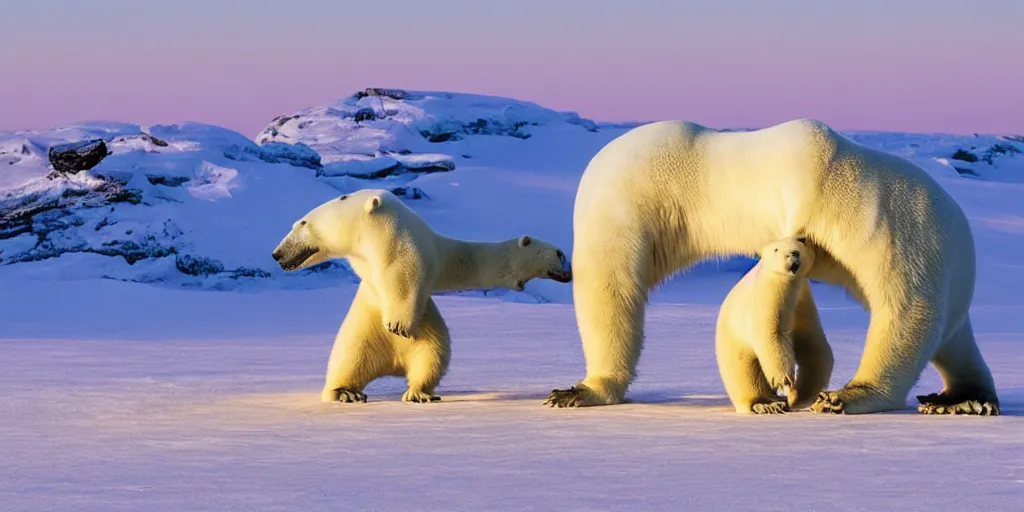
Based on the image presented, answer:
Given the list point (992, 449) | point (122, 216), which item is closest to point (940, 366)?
point (992, 449)

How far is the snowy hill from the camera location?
14633mm

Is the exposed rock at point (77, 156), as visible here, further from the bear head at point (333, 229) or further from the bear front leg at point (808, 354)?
the bear front leg at point (808, 354)

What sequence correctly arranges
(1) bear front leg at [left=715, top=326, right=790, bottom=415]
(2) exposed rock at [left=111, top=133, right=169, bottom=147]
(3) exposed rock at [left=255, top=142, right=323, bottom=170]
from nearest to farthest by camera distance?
(1) bear front leg at [left=715, top=326, right=790, bottom=415] → (2) exposed rock at [left=111, top=133, right=169, bottom=147] → (3) exposed rock at [left=255, top=142, right=323, bottom=170]

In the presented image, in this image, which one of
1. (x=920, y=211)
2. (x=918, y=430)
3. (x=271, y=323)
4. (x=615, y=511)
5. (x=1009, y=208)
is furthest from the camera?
(x=1009, y=208)

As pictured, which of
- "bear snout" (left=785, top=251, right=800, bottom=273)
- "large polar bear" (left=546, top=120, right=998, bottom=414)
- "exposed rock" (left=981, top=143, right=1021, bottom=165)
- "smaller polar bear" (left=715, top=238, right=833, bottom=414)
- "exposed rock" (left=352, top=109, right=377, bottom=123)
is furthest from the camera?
"exposed rock" (left=981, top=143, right=1021, bottom=165)

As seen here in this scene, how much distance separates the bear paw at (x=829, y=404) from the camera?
18.3ft

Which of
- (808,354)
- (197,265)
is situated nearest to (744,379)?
(808,354)

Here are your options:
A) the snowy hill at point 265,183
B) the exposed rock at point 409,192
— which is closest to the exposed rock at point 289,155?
the snowy hill at point 265,183

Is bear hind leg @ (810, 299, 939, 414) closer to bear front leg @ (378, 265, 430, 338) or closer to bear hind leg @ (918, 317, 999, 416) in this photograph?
bear hind leg @ (918, 317, 999, 416)

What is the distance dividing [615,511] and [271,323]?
7.89m

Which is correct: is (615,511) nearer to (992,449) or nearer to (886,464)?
(886,464)

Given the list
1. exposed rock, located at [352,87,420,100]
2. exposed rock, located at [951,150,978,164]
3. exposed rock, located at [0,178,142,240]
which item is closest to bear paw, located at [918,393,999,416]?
exposed rock, located at [0,178,142,240]

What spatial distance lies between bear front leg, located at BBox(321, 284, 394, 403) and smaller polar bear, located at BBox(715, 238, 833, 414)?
1655 millimetres

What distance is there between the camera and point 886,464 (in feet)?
13.6
